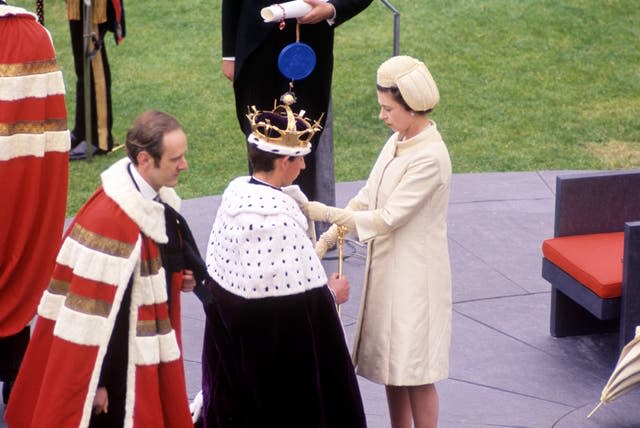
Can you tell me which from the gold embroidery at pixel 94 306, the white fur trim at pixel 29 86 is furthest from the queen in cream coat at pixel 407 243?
the white fur trim at pixel 29 86

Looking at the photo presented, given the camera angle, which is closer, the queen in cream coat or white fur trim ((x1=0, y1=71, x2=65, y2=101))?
the queen in cream coat

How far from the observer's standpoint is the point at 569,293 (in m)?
6.31

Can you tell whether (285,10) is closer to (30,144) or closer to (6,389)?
(30,144)

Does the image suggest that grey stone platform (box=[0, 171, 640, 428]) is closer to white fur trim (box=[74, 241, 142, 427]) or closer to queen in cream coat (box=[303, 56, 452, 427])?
queen in cream coat (box=[303, 56, 452, 427])

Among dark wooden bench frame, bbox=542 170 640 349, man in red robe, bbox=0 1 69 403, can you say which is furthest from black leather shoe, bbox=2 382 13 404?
dark wooden bench frame, bbox=542 170 640 349

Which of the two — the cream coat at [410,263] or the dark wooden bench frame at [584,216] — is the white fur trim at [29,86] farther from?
the dark wooden bench frame at [584,216]

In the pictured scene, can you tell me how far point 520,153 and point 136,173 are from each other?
21.7 ft

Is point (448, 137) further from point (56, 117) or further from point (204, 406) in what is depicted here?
point (204, 406)

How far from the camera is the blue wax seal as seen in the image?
638cm

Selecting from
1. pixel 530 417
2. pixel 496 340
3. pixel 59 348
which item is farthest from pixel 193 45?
pixel 59 348

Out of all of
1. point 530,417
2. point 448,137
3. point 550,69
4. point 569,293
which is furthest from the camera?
point 550,69

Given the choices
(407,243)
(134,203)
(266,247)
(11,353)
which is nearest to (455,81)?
(11,353)

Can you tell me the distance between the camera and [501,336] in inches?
260

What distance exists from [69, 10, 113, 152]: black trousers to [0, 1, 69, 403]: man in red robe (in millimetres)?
4612
